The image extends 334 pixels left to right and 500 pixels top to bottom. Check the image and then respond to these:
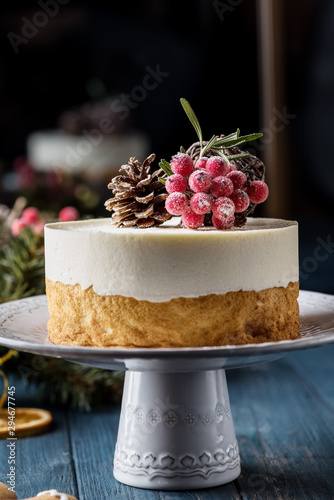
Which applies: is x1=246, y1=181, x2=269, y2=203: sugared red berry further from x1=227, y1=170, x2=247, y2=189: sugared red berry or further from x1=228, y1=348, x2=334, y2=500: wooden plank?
x1=228, y1=348, x2=334, y2=500: wooden plank

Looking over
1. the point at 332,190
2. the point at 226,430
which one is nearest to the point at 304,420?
the point at 226,430

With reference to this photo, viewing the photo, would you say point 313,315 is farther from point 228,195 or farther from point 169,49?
point 169,49

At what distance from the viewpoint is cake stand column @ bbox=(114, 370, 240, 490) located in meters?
1.29

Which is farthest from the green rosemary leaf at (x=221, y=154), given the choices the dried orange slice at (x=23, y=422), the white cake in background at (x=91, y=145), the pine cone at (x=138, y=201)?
the white cake in background at (x=91, y=145)

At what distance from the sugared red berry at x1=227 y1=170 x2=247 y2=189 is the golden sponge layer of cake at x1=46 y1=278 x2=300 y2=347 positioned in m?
0.16

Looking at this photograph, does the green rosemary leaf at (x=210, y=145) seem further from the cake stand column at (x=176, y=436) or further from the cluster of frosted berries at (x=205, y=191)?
the cake stand column at (x=176, y=436)

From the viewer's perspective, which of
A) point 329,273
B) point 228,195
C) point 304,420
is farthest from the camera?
point 329,273

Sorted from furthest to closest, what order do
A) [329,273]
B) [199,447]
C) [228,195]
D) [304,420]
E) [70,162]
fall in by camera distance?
[70,162] → [329,273] → [304,420] → [199,447] → [228,195]

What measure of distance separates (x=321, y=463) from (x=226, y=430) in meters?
0.19

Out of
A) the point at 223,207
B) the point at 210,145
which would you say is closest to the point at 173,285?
the point at 223,207

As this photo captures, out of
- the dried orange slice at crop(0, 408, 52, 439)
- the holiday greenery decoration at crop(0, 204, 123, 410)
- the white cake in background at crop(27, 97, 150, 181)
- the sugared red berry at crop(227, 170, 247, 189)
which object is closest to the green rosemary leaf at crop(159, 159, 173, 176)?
the sugared red berry at crop(227, 170, 247, 189)

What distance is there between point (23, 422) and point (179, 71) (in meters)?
3.17

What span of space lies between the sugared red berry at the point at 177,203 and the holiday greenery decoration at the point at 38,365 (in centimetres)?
54

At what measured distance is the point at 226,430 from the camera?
133cm
